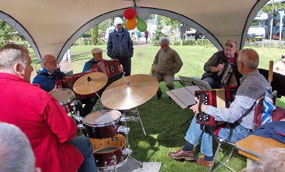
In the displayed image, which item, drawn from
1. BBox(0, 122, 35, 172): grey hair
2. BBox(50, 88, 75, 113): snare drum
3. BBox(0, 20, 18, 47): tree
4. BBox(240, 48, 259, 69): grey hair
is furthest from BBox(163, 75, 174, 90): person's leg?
BBox(0, 20, 18, 47): tree

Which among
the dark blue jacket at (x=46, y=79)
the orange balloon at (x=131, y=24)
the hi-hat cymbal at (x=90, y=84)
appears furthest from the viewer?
the orange balloon at (x=131, y=24)

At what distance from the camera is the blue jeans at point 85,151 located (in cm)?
201

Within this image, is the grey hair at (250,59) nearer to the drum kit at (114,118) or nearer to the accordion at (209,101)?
the accordion at (209,101)

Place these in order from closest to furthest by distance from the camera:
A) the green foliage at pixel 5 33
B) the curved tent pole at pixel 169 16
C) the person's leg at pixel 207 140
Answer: the person's leg at pixel 207 140, the curved tent pole at pixel 169 16, the green foliage at pixel 5 33

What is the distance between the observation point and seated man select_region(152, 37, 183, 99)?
5.27m

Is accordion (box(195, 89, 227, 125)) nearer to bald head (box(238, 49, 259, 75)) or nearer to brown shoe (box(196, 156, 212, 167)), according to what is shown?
bald head (box(238, 49, 259, 75))

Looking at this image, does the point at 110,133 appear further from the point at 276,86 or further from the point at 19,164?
the point at 276,86

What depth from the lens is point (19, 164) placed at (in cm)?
82

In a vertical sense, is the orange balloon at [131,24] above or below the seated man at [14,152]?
above

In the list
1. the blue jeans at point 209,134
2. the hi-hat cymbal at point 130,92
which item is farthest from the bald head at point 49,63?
the blue jeans at point 209,134

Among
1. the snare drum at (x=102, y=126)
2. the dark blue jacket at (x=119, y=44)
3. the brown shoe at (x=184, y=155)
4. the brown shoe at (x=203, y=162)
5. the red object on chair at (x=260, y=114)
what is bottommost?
the brown shoe at (x=203, y=162)

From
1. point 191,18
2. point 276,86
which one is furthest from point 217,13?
point 276,86

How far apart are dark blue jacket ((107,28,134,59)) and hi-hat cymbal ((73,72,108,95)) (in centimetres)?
247

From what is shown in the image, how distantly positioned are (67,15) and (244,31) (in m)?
3.92
